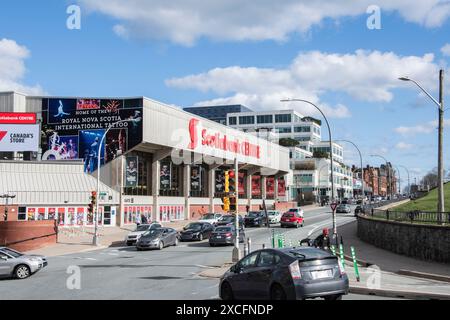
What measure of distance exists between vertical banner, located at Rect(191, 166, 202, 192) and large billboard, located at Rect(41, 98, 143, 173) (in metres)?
17.4

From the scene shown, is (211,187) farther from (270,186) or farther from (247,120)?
(247,120)

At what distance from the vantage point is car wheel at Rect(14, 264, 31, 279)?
2188 centimetres

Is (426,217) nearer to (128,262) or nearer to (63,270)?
(128,262)

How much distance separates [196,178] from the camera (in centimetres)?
7244

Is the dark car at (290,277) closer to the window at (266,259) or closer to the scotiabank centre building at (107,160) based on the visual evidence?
the window at (266,259)

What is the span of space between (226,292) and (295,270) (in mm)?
2624

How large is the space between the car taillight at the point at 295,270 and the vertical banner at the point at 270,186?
292 feet

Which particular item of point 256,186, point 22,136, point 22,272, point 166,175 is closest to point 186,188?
point 166,175

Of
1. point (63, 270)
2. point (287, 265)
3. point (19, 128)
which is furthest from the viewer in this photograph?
point (19, 128)

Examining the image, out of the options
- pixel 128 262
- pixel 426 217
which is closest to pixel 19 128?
pixel 128 262

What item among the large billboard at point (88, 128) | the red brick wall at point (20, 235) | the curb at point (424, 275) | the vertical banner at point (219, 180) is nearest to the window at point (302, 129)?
the vertical banner at point (219, 180)

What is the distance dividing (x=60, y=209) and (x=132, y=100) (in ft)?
43.9

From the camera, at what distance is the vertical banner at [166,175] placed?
212 ft
